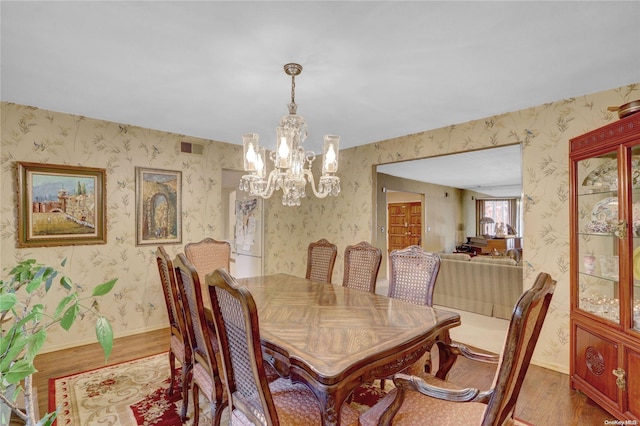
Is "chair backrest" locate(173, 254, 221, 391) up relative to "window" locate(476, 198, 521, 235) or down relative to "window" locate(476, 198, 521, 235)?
down

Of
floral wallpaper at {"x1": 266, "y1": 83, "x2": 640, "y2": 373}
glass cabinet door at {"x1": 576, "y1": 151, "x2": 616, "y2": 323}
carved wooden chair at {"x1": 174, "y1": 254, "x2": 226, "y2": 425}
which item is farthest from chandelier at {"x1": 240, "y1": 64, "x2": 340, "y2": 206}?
glass cabinet door at {"x1": 576, "y1": 151, "x2": 616, "y2": 323}

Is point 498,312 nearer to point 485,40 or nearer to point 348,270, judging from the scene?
point 348,270

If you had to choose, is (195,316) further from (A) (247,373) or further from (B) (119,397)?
(B) (119,397)

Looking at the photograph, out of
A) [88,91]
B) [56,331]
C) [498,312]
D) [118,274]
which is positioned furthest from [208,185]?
[498,312]

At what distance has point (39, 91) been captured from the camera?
2674 mm

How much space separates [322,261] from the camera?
10.5 feet

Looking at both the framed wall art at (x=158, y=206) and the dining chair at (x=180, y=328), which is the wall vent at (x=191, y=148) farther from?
the dining chair at (x=180, y=328)

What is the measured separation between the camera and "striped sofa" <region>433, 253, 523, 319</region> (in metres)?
4.09

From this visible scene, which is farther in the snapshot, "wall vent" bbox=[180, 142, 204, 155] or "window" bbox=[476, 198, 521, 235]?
"window" bbox=[476, 198, 521, 235]

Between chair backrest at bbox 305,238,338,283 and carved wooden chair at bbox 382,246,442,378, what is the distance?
676 millimetres

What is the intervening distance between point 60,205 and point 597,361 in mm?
4781

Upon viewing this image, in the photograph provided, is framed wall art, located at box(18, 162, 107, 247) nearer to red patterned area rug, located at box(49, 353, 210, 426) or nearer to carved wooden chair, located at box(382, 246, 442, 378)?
red patterned area rug, located at box(49, 353, 210, 426)

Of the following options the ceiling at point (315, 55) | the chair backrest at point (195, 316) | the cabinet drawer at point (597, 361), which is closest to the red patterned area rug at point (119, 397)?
the chair backrest at point (195, 316)

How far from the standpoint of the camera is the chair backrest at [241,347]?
1168 mm
